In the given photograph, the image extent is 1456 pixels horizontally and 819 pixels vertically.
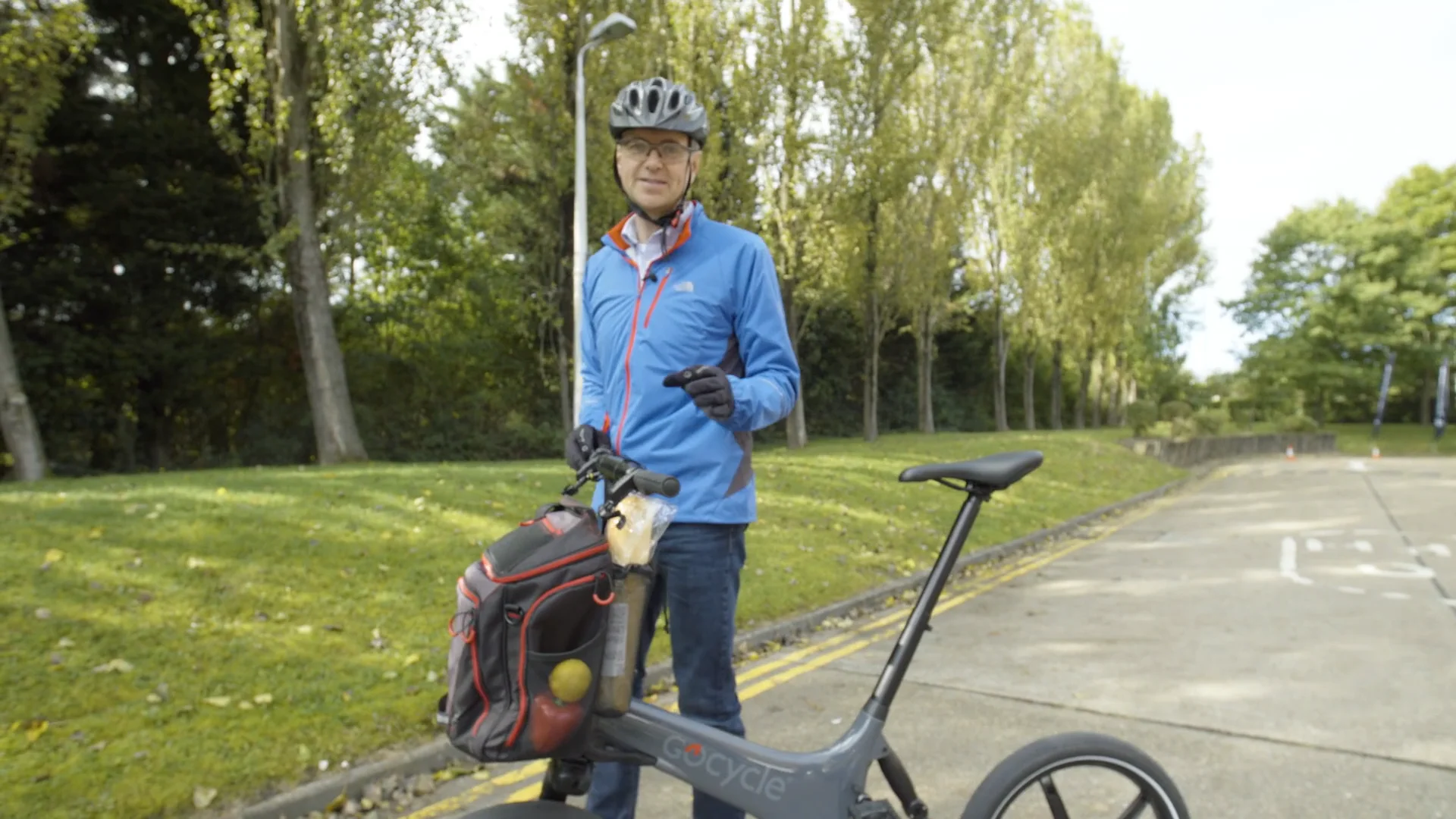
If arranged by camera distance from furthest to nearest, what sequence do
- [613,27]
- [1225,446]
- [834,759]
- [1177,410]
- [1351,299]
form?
[1351,299], [1225,446], [1177,410], [613,27], [834,759]

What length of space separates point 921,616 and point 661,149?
4.40 feet

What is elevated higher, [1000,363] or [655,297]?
[1000,363]

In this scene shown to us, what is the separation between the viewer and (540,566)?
5.74ft

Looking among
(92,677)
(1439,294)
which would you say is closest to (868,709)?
(92,677)

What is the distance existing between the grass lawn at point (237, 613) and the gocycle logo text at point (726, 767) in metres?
2.72

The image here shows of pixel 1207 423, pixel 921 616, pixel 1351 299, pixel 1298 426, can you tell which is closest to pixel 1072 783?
pixel 921 616

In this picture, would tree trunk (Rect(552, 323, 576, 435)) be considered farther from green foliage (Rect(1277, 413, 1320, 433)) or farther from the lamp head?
green foliage (Rect(1277, 413, 1320, 433))

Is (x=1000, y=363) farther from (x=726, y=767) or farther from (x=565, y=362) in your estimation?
(x=726, y=767)

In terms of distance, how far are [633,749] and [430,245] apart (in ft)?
89.3

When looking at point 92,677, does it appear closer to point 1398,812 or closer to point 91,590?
point 91,590

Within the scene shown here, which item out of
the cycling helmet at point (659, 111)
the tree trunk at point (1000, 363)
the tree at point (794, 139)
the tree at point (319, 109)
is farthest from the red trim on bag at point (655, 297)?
the tree trunk at point (1000, 363)

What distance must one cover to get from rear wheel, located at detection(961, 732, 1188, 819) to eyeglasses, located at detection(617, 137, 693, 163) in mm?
1706

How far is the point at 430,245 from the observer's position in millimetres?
27375

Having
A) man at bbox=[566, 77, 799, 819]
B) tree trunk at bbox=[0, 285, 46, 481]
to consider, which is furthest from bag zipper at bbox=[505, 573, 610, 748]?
tree trunk at bbox=[0, 285, 46, 481]
